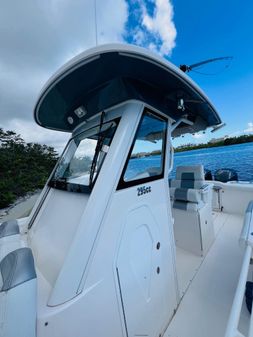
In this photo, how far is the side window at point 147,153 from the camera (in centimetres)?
115

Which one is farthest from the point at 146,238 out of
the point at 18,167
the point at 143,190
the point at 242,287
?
the point at 18,167

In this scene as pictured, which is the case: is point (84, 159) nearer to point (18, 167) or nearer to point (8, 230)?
point (8, 230)

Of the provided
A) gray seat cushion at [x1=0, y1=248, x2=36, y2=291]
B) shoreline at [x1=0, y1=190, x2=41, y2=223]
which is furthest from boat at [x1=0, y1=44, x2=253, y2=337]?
shoreline at [x1=0, y1=190, x2=41, y2=223]

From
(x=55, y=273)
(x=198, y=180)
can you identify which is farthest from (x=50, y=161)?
(x=55, y=273)

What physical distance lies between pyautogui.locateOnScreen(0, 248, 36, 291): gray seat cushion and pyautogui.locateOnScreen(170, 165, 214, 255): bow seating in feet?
6.36

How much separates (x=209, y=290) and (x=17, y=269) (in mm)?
1760

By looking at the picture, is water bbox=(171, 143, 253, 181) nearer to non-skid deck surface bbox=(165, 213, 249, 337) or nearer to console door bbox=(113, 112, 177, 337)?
console door bbox=(113, 112, 177, 337)

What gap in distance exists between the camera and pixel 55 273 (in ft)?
3.08

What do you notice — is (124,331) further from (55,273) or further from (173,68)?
(173,68)

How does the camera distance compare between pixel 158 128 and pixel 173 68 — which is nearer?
pixel 173 68

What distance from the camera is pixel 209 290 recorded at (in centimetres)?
170

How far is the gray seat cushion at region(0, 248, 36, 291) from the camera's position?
708mm

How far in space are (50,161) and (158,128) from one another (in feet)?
39.1

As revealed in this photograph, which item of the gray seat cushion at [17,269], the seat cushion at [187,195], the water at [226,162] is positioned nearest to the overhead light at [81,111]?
the gray seat cushion at [17,269]
